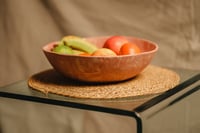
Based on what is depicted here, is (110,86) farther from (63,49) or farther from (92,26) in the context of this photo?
(92,26)

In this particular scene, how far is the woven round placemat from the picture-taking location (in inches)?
35.1

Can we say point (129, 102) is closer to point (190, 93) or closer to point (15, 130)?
point (190, 93)

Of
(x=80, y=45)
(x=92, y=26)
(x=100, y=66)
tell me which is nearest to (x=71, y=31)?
(x=92, y=26)

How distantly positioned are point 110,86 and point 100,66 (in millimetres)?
56

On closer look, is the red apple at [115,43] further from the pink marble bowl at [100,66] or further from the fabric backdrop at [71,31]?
the fabric backdrop at [71,31]

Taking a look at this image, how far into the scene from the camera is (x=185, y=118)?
1046 millimetres

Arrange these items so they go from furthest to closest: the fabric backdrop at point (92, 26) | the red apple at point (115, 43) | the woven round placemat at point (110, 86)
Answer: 1. the fabric backdrop at point (92, 26)
2. the red apple at point (115, 43)
3. the woven round placemat at point (110, 86)

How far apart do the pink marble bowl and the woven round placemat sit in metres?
0.02

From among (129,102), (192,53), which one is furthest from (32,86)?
(192,53)

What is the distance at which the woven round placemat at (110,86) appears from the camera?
0.89 meters

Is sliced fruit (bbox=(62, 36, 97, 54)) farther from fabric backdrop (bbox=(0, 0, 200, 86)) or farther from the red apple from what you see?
fabric backdrop (bbox=(0, 0, 200, 86))

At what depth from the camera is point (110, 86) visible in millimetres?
940

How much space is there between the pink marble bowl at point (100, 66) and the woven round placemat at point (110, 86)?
2 centimetres

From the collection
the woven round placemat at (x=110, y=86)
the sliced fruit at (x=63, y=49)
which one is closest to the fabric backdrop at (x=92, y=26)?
the woven round placemat at (x=110, y=86)
